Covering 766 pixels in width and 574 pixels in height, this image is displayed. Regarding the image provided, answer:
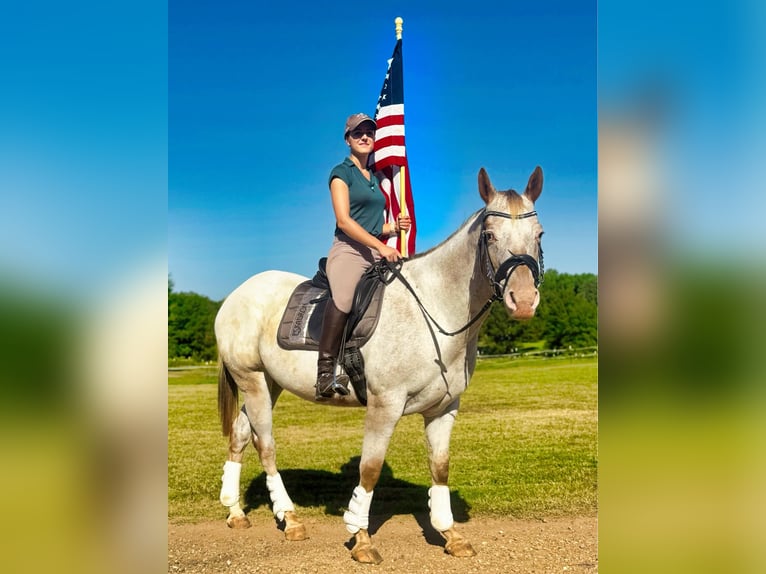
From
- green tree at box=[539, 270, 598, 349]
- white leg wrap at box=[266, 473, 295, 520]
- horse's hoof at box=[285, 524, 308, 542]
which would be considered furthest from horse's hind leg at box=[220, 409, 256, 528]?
green tree at box=[539, 270, 598, 349]

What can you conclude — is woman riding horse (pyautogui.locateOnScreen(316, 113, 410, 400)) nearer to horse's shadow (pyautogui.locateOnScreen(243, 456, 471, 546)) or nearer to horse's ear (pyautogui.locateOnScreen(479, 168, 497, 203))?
horse's ear (pyautogui.locateOnScreen(479, 168, 497, 203))

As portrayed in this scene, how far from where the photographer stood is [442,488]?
5.52 meters

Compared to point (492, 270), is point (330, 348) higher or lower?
lower

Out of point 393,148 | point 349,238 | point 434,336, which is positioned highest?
point 393,148

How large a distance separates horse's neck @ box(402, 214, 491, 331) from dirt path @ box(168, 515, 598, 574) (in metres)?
2.19

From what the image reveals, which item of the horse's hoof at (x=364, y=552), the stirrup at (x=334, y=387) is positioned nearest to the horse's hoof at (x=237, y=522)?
the horse's hoof at (x=364, y=552)

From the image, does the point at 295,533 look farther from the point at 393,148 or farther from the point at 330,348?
the point at 393,148

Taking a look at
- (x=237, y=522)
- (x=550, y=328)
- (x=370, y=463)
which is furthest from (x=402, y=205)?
(x=550, y=328)

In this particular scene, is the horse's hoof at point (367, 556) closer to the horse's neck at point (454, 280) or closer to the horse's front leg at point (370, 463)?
the horse's front leg at point (370, 463)

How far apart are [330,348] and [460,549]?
223 centimetres

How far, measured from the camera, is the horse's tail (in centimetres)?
678
